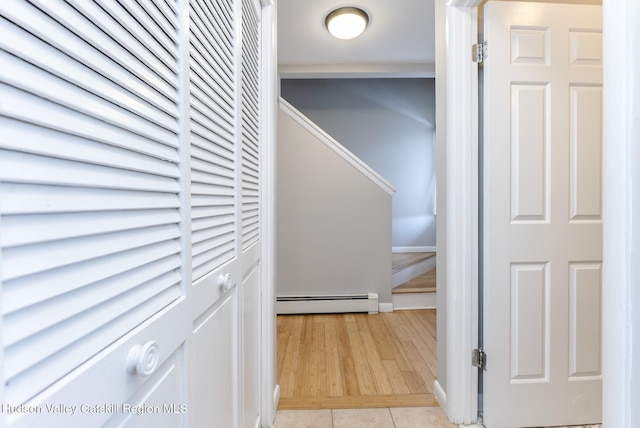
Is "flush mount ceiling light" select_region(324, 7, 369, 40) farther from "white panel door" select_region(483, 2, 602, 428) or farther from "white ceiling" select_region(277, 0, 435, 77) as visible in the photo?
"white panel door" select_region(483, 2, 602, 428)

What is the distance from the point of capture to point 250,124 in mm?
1367

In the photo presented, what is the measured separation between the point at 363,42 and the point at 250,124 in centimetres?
206

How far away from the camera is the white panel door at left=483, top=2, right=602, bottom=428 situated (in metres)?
1.55

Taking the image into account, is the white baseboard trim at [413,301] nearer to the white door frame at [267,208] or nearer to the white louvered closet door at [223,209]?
the white door frame at [267,208]

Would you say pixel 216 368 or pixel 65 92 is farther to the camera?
pixel 216 368

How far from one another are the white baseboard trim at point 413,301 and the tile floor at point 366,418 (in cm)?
155

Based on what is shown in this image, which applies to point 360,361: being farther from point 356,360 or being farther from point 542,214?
point 542,214

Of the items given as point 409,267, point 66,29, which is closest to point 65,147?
point 66,29

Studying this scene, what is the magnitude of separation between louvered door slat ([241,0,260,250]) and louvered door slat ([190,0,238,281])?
18 centimetres

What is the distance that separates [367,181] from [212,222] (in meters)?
2.44

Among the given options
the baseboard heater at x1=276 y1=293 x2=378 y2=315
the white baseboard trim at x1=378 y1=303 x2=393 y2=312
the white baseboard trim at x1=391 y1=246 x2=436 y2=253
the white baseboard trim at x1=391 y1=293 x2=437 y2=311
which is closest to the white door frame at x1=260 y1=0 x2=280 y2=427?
the baseboard heater at x1=276 y1=293 x2=378 y2=315

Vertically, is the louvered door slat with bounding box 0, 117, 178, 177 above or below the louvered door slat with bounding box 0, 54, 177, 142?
below

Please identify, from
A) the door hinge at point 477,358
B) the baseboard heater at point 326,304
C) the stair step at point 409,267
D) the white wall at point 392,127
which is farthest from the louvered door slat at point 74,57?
the white wall at point 392,127

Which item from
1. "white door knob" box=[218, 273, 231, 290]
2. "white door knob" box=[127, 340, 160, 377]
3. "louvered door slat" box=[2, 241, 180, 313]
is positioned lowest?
"white door knob" box=[127, 340, 160, 377]
